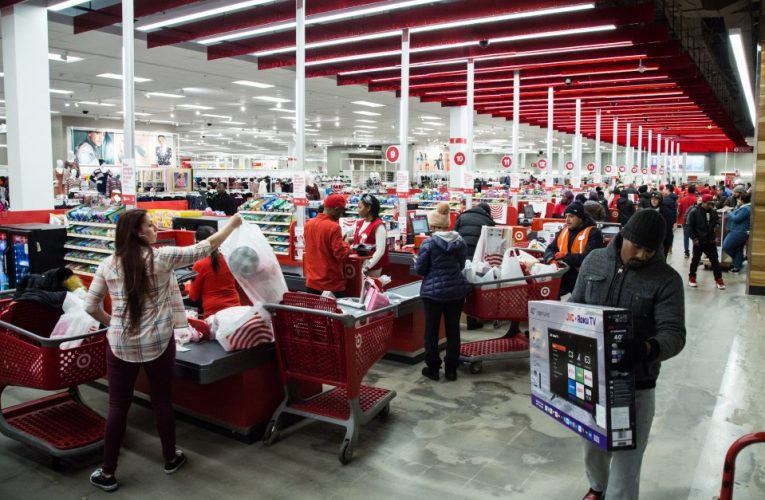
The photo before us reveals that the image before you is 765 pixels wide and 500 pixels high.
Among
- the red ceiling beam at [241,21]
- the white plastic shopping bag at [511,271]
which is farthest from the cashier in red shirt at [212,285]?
the red ceiling beam at [241,21]

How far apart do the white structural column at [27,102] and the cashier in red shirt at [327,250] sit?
5586 mm

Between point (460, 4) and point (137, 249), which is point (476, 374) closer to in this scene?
point (137, 249)

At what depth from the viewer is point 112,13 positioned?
9.34 meters

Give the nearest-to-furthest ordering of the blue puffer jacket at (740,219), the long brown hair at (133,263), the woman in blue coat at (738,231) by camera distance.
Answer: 1. the long brown hair at (133,263)
2. the blue puffer jacket at (740,219)
3. the woman in blue coat at (738,231)

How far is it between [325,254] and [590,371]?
138 inches

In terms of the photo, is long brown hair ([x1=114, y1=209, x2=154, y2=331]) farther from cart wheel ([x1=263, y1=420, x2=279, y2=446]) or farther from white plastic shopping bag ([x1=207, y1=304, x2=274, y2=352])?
→ cart wheel ([x1=263, y1=420, x2=279, y2=446])

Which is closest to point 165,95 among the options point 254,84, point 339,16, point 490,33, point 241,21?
point 254,84

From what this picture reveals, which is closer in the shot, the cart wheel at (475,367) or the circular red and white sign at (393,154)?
the cart wheel at (475,367)

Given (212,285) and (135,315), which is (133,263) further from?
(212,285)

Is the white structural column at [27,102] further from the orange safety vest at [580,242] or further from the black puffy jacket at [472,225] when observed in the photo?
the orange safety vest at [580,242]

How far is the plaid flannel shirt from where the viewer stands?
10.7 ft

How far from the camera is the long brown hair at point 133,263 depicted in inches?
127

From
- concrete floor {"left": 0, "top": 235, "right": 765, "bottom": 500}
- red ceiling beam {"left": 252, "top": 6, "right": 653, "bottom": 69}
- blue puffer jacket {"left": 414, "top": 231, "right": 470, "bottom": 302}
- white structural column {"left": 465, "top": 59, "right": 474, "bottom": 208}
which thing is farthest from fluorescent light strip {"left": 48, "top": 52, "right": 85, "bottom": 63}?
blue puffer jacket {"left": 414, "top": 231, "right": 470, "bottom": 302}

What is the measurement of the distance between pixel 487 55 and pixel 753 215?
17.1 ft
